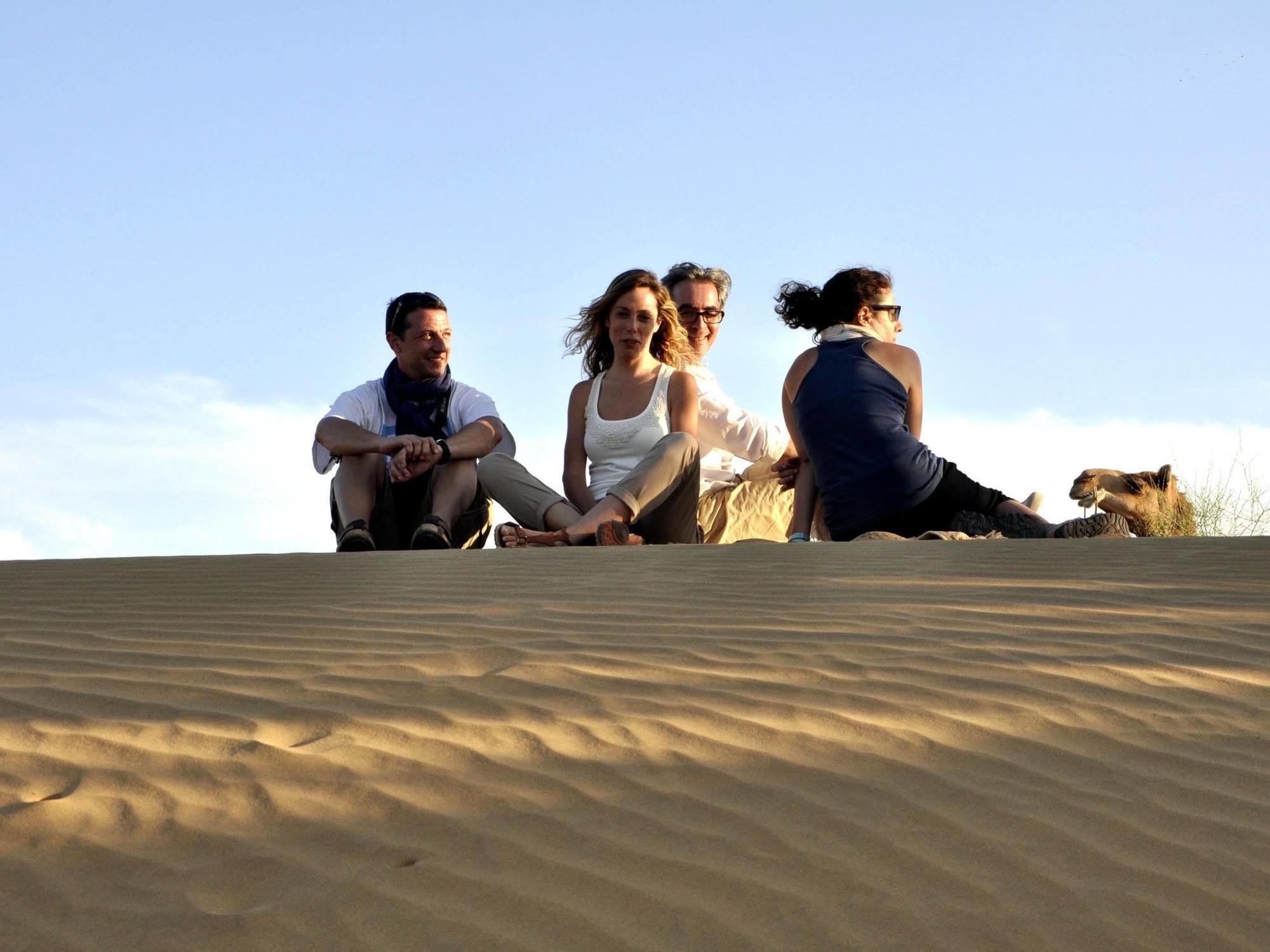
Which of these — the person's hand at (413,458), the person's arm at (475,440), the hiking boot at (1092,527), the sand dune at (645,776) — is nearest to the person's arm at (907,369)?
the hiking boot at (1092,527)

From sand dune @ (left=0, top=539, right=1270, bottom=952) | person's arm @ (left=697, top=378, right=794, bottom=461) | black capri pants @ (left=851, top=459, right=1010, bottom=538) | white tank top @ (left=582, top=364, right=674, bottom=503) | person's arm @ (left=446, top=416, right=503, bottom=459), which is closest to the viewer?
sand dune @ (left=0, top=539, right=1270, bottom=952)

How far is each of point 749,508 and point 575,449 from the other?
138 cm

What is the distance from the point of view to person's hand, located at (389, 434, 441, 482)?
7.43 metres

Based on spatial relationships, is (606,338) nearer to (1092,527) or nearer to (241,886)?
(1092,527)

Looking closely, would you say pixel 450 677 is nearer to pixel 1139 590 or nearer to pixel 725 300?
pixel 1139 590

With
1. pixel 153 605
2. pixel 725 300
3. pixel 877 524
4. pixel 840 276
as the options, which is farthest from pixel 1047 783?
pixel 725 300

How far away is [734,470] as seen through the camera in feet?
30.1

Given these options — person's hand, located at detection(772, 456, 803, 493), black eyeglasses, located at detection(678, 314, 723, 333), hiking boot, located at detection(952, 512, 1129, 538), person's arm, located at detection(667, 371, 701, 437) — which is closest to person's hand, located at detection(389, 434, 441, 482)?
person's arm, located at detection(667, 371, 701, 437)

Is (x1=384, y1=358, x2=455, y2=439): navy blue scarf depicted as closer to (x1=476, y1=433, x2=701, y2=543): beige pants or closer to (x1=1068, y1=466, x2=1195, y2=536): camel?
(x1=476, y1=433, x2=701, y2=543): beige pants

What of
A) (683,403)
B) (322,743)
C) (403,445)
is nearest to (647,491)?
(683,403)

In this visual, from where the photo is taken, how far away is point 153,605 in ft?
16.7

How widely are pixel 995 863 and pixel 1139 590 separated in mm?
2752

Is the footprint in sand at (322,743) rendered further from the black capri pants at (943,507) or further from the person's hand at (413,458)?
the black capri pants at (943,507)

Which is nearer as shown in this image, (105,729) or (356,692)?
(105,729)
